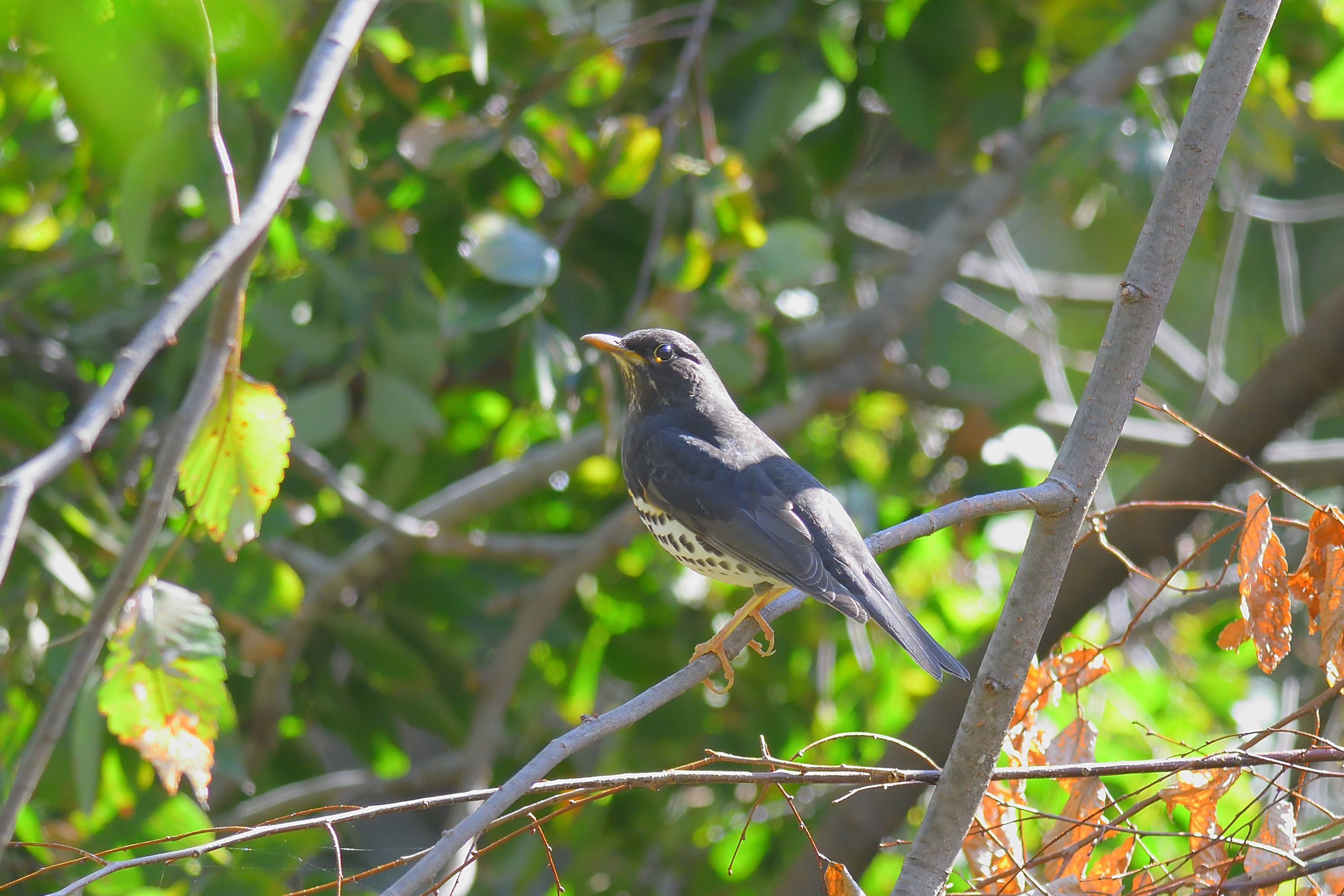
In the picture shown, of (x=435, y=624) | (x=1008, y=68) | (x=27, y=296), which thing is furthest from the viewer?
(x=435, y=624)

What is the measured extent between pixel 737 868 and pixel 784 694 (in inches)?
31.0

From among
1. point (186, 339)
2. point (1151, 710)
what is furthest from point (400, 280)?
point (1151, 710)

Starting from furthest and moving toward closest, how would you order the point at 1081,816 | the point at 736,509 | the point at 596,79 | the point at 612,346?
the point at 596,79 → the point at 612,346 → the point at 736,509 → the point at 1081,816

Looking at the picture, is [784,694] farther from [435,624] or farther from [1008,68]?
[1008,68]

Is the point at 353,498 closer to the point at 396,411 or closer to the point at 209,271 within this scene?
the point at 396,411

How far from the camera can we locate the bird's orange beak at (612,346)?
365cm

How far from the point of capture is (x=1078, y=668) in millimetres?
2281

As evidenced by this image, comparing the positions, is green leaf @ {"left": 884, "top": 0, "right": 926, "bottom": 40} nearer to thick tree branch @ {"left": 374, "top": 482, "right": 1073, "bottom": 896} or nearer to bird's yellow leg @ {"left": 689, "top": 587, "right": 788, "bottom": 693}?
bird's yellow leg @ {"left": 689, "top": 587, "right": 788, "bottom": 693}

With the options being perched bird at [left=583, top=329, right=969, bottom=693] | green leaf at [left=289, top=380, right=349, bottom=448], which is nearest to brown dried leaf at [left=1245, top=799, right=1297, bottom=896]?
perched bird at [left=583, top=329, right=969, bottom=693]

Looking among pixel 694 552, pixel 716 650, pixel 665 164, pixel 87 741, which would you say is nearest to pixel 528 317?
pixel 665 164

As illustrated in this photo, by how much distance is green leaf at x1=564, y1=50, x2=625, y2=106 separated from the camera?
423cm

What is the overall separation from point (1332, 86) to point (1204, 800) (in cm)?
385

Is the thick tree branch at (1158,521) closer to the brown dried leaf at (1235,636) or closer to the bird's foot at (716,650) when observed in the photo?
the bird's foot at (716,650)

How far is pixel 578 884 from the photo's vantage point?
16.5 feet
